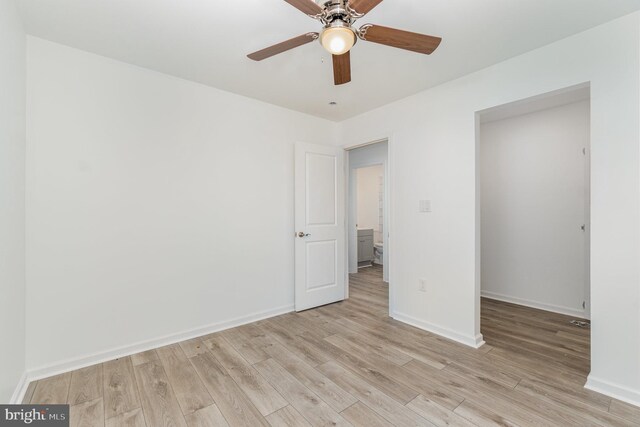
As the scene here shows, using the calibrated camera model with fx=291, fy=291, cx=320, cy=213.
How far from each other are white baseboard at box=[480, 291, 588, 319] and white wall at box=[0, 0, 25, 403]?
15.7 ft

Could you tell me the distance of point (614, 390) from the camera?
1.87m

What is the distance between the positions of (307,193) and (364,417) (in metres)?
2.41

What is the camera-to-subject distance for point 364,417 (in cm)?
171

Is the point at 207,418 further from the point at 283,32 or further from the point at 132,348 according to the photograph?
the point at 283,32

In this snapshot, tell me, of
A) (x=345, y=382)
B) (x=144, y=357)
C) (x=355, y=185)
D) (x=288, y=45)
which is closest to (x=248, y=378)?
(x=345, y=382)

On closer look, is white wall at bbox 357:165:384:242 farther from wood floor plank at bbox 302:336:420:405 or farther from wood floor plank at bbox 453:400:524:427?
wood floor plank at bbox 453:400:524:427

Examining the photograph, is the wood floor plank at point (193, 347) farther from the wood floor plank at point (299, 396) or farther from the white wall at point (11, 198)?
the white wall at point (11, 198)

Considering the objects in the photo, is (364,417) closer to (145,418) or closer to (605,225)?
(145,418)

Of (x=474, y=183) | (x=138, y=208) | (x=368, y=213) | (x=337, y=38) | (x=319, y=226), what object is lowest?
(x=319, y=226)

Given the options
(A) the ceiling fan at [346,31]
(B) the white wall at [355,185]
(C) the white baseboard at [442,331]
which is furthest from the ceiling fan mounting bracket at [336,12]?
(B) the white wall at [355,185]

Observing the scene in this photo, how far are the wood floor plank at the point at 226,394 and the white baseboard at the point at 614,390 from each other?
2148 millimetres

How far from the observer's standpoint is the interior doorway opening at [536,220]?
3207mm

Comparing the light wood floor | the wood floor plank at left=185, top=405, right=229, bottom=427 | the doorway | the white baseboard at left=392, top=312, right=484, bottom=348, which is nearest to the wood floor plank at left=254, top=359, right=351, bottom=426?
the light wood floor

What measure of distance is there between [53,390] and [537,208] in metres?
4.97
